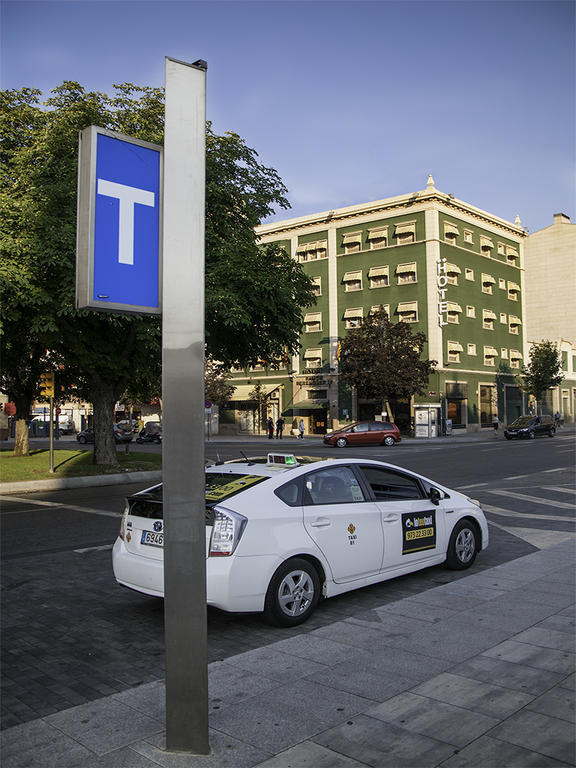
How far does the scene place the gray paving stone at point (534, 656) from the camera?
4.55m

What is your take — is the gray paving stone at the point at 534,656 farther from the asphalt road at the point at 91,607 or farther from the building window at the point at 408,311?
the building window at the point at 408,311

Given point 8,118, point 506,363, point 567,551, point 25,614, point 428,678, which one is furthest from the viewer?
point 506,363

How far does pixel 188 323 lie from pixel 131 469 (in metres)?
17.9

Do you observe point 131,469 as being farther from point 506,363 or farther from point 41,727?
Answer: point 506,363

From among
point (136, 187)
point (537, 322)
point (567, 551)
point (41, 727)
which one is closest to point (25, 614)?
point (41, 727)

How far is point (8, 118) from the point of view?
67.3 ft

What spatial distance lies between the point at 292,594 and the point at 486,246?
5635 centimetres

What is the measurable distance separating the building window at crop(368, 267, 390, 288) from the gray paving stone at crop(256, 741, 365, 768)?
5152 centimetres

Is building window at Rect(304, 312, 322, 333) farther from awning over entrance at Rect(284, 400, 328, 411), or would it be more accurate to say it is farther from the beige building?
the beige building

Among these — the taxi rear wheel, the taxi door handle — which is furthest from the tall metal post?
the taxi door handle

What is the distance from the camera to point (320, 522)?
5914mm

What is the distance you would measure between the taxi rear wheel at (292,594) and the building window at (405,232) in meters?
49.0

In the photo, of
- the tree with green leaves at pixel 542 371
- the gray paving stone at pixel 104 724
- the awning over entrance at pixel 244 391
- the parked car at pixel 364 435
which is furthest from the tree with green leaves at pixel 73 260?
the tree with green leaves at pixel 542 371

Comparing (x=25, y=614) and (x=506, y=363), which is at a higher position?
(x=506, y=363)
